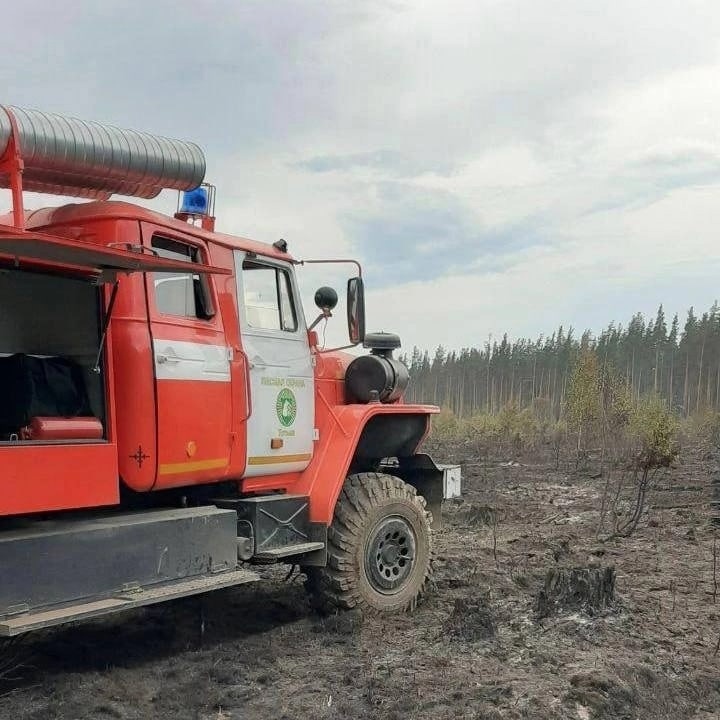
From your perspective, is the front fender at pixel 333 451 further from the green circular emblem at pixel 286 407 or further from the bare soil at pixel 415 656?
the bare soil at pixel 415 656

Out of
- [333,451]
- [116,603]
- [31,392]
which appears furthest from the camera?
[333,451]

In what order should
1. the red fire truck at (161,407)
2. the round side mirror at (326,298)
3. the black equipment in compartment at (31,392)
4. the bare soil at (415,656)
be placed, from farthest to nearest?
the round side mirror at (326,298)
the black equipment in compartment at (31,392)
the bare soil at (415,656)
the red fire truck at (161,407)

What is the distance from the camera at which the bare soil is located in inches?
179

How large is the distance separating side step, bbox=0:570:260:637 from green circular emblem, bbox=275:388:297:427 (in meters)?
1.18

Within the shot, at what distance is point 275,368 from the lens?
19.9 feet

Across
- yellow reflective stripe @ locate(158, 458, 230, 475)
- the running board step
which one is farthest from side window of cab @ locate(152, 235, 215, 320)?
the running board step

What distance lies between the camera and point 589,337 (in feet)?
249

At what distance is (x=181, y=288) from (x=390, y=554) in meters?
2.79

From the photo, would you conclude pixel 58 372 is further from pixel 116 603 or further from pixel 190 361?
pixel 116 603

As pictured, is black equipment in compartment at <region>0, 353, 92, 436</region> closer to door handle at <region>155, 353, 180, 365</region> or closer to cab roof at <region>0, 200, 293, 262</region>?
door handle at <region>155, 353, 180, 365</region>

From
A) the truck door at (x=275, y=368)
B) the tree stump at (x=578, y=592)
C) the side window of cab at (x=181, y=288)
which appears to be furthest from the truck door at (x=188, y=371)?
the tree stump at (x=578, y=592)

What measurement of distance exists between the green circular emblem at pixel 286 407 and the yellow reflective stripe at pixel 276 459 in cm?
25

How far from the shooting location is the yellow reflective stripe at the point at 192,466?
5.11 metres

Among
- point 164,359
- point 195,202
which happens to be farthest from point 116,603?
point 195,202
